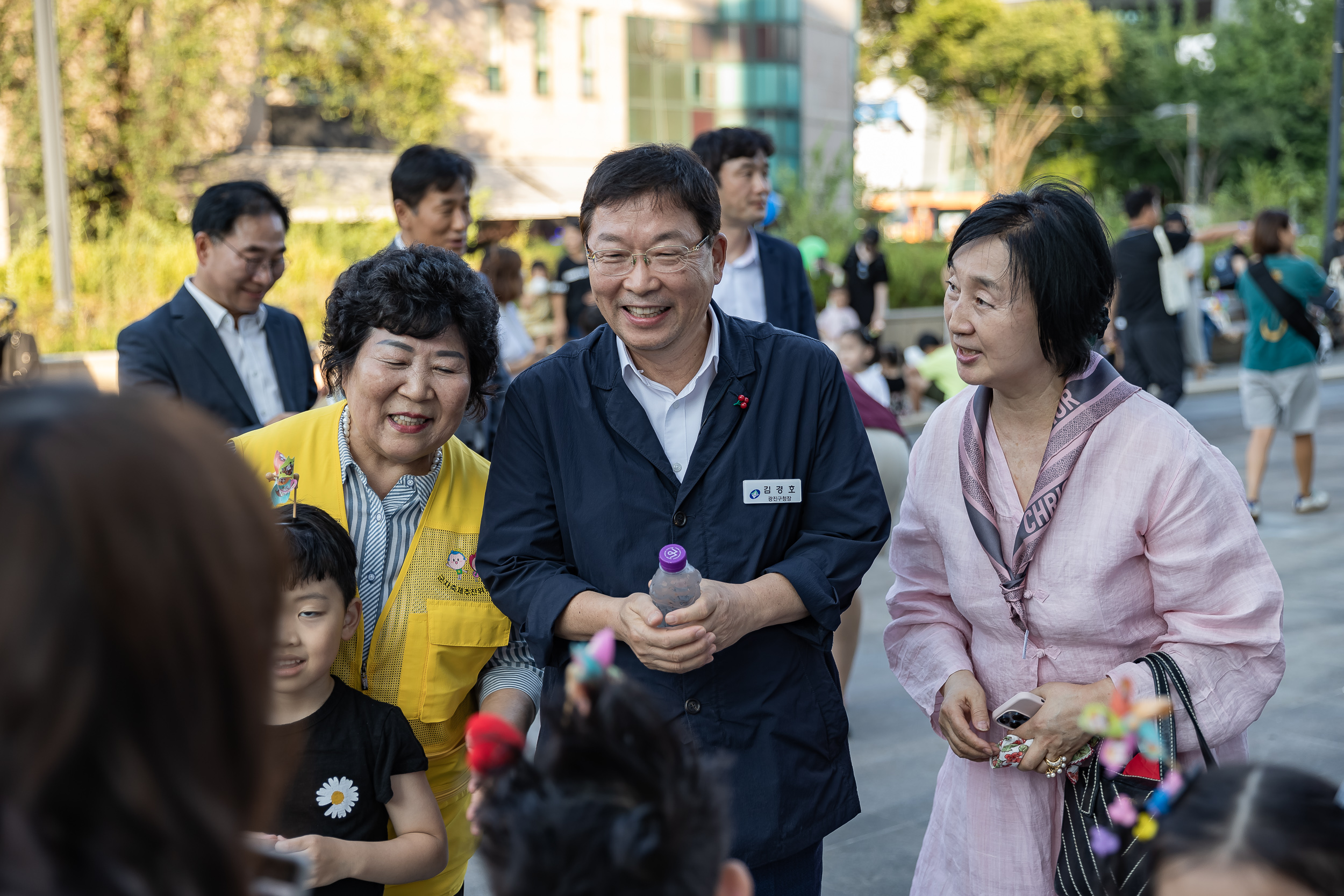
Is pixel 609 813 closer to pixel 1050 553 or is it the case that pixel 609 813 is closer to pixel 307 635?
pixel 307 635

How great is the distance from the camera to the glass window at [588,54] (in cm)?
2912

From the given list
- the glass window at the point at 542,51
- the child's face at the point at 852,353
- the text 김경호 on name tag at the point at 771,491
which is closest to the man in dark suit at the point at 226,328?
the text 김경호 on name tag at the point at 771,491

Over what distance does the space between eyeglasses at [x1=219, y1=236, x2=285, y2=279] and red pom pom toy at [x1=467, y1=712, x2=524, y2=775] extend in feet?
11.1

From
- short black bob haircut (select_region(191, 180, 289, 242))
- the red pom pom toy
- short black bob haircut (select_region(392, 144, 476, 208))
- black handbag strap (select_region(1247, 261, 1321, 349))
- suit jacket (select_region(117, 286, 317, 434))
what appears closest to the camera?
the red pom pom toy

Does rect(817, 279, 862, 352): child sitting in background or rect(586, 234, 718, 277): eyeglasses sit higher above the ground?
rect(586, 234, 718, 277): eyeglasses

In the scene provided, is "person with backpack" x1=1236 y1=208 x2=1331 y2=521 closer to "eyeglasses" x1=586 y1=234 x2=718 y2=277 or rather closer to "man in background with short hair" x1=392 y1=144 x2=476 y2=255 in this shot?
"man in background with short hair" x1=392 y1=144 x2=476 y2=255

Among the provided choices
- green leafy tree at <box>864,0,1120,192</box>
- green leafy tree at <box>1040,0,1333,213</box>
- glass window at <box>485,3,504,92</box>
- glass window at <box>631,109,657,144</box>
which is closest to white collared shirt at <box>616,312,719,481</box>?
glass window at <box>485,3,504,92</box>

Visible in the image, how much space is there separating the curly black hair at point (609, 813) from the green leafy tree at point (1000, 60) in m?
42.7

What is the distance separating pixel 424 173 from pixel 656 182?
2.60 meters

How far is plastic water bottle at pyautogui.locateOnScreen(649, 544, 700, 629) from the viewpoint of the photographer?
2.07 meters

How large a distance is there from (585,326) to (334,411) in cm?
425

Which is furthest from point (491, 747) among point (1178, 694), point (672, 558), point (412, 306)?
point (1178, 694)

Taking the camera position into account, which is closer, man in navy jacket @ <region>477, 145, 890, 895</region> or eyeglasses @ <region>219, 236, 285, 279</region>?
man in navy jacket @ <region>477, 145, 890, 895</region>

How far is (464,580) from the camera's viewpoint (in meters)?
2.47
